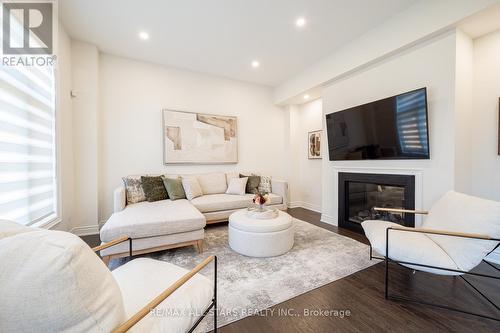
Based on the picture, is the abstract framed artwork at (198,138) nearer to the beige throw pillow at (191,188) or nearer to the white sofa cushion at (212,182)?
the white sofa cushion at (212,182)

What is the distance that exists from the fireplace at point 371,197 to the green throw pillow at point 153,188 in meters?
3.08

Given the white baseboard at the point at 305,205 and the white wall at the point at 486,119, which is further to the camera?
the white baseboard at the point at 305,205

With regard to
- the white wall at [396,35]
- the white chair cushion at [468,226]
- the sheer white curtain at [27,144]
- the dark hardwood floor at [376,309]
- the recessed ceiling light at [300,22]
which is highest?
the recessed ceiling light at [300,22]

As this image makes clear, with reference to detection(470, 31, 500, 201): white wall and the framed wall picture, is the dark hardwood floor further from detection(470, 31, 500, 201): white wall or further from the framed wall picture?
the framed wall picture

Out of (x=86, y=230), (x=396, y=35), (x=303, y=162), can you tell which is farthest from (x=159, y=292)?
(x=303, y=162)

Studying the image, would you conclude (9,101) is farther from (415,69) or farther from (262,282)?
(415,69)

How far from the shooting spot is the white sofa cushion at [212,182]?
401cm

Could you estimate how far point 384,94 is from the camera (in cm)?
287

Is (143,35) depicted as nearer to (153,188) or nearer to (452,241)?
(153,188)

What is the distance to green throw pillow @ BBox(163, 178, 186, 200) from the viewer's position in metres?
3.42

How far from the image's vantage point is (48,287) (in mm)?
574

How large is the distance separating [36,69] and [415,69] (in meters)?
4.53

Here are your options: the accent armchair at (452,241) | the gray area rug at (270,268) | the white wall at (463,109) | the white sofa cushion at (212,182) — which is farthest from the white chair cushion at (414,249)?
the white sofa cushion at (212,182)

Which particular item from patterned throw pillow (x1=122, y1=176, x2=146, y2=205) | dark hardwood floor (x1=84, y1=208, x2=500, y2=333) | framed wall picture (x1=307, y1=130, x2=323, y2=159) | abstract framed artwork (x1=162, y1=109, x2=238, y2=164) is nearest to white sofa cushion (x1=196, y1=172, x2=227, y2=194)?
abstract framed artwork (x1=162, y1=109, x2=238, y2=164)
